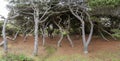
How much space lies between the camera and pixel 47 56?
50.1ft

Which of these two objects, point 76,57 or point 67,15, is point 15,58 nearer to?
point 76,57

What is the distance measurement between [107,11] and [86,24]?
4.58 meters

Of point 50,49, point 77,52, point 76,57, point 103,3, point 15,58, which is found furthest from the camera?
point 50,49

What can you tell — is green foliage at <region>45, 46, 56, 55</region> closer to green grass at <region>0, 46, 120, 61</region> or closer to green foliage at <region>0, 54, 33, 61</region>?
green grass at <region>0, 46, 120, 61</region>

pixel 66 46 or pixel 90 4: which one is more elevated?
pixel 90 4

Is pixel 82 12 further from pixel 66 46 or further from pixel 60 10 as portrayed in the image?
pixel 66 46

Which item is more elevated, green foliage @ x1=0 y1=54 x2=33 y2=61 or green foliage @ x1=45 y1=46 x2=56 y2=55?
green foliage @ x1=0 y1=54 x2=33 y2=61

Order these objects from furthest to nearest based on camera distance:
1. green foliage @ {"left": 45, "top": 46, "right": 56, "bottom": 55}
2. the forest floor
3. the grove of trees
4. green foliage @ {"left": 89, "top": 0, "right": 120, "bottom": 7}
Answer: green foliage @ {"left": 45, "top": 46, "right": 56, "bottom": 55}, the grove of trees, the forest floor, green foliage @ {"left": 89, "top": 0, "right": 120, "bottom": 7}

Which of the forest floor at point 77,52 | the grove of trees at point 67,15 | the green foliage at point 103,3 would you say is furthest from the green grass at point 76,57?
the green foliage at point 103,3

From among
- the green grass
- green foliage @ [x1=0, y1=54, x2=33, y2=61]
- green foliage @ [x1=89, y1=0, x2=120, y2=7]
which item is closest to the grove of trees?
green foliage @ [x1=89, y1=0, x2=120, y2=7]

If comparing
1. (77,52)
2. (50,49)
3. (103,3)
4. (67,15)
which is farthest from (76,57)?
(67,15)

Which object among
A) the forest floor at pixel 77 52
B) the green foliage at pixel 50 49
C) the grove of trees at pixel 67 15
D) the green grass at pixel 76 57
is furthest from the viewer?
the green foliage at pixel 50 49

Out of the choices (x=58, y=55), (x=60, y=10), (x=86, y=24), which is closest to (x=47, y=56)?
(x=58, y=55)

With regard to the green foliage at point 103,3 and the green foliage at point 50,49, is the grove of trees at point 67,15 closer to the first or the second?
the green foliage at point 103,3
